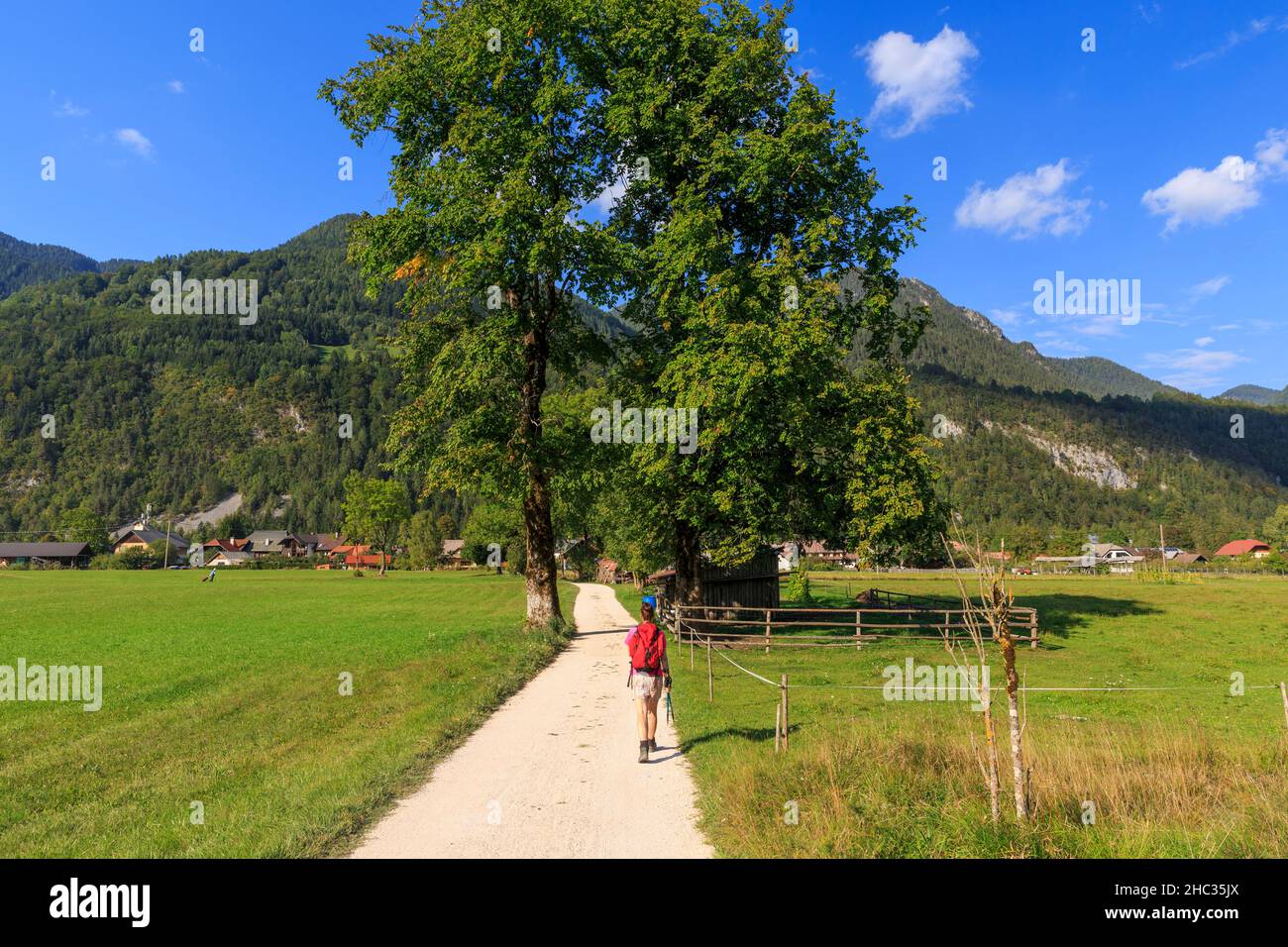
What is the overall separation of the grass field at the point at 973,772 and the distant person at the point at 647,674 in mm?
782

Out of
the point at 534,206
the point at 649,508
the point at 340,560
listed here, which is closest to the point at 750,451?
the point at 649,508

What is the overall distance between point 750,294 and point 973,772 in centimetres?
1823

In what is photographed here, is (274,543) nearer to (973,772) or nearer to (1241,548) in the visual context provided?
(973,772)

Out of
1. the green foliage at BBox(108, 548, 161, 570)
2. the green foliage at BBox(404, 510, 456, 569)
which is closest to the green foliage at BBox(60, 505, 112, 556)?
the green foliage at BBox(108, 548, 161, 570)

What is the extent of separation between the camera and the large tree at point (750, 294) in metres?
23.3

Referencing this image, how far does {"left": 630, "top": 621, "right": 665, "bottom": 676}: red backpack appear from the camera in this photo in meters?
10.6

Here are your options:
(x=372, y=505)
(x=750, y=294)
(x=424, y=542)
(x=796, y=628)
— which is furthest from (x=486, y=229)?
(x=424, y=542)

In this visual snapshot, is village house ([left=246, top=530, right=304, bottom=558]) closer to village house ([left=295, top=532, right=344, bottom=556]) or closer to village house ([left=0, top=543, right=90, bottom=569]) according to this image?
village house ([left=295, top=532, right=344, bottom=556])

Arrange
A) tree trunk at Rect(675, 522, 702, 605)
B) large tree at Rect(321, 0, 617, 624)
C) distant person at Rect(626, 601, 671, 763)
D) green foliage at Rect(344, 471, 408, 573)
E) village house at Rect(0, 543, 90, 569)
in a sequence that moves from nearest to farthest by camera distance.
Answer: distant person at Rect(626, 601, 671, 763)
large tree at Rect(321, 0, 617, 624)
tree trunk at Rect(675, 522, 702, 605)
green foliage at Rect(344, 471, 408, 573)
village house at Rect(0, 543, 90, 569)

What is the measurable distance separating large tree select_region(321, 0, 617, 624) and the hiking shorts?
47.5 ft

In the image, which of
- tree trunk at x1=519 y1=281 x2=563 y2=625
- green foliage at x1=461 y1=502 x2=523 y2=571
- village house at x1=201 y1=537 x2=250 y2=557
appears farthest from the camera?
village house at x1=201 y1=537 x2=250 y2=557

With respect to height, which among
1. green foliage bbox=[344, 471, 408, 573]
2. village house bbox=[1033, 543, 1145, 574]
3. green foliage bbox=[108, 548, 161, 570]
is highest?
green foliage bbox=[344, 471, 408, 573]
